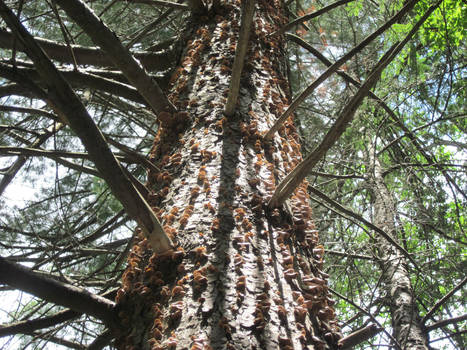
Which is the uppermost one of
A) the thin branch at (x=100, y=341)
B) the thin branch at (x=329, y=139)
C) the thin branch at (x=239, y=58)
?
the thin branch at (x=239, y=58)

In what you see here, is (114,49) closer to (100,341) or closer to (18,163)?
(100,341)

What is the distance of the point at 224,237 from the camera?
131cm

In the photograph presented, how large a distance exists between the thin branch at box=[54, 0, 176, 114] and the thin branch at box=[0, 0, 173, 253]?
35 centimetres

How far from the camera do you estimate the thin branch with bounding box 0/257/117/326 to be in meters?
1.21

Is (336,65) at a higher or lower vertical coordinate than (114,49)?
lower

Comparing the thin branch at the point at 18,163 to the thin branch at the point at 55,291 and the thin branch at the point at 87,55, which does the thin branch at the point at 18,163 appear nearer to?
the thin branch at the point at 87,55

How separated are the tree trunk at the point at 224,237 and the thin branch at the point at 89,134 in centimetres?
11

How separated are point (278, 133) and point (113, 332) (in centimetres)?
102

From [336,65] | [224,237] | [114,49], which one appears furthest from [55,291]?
[336,65]

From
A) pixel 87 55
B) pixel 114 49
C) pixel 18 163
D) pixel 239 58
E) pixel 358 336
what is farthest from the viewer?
pixel 18 163

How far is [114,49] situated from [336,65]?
34.8 inches

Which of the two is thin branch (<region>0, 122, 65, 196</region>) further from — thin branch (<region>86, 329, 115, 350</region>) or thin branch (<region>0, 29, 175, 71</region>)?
thin branch (<region>86, 329, 115, 350</region>)

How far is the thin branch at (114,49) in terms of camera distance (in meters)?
1.54

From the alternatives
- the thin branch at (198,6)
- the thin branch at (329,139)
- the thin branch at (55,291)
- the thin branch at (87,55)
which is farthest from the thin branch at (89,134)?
the thin branch at (198,6)
